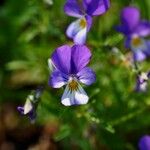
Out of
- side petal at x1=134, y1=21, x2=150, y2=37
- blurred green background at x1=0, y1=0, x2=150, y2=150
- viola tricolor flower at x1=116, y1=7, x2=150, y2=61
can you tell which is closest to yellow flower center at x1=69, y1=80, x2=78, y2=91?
blurred green background at x1=0, y1=0, x2=150, y2=150

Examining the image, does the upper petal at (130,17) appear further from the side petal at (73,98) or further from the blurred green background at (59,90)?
the side petal at (73,98)

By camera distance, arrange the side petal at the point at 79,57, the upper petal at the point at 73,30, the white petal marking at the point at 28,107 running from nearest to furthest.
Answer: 1. the side petal at the point at 79,57
2. the white petal marking at the point at 28,107
3. the upper petal at the point at 73,30

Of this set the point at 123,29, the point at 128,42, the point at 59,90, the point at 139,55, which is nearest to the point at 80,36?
the point at 123,29

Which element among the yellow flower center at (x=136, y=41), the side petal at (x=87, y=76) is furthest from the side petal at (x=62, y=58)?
the yellow flower center at (x=136, y=41)

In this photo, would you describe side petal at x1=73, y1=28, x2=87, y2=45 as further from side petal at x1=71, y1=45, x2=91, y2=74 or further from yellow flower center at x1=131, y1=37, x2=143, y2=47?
yellow flower center at x1=131, y1=37, x2=143, y2=47

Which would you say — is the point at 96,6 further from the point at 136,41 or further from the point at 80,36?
the point at 136,41

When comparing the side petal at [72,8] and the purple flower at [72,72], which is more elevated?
the side petal at [72,8]
